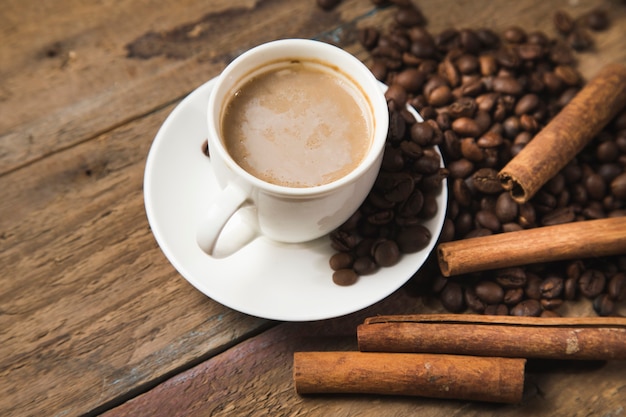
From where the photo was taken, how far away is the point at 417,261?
1632 millimetres

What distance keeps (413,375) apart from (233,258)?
538mm

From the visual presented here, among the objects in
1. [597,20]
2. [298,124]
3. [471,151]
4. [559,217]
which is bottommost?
[559,217]

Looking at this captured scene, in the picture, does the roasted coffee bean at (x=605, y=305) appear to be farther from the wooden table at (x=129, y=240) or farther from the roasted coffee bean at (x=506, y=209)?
the roasted coffee bean at (x=506, y=209)

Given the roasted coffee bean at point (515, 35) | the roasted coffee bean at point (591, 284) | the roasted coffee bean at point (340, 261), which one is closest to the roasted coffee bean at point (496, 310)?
the roasted coffee bean at point (591, 284)

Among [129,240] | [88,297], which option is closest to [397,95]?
[129,240]

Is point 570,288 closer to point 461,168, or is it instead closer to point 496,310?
point 496,310

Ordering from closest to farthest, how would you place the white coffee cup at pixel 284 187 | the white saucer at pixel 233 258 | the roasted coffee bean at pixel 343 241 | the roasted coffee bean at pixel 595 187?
1. the white coffee cup at pixel 284 187
2. the white saucer at pixel 233 258
3. the roasted coffee bean at pixel 343 241
4. the roasted coffee bean at pixel 595 187

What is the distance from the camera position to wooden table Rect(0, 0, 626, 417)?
171 cm

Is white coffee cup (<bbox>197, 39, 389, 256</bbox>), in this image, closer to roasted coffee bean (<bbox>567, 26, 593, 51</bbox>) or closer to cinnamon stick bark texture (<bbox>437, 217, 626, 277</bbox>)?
cinnamon stick bark texture (<bbox>437, 217, 626, 277</bbox>)

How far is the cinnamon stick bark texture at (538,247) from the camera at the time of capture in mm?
1711

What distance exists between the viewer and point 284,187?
4.57 feet

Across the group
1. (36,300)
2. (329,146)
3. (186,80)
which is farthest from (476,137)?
(36,300)

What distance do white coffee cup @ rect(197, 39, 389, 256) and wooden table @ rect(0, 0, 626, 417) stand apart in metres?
0.38

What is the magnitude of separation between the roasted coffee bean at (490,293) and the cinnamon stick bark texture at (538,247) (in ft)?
0.21
